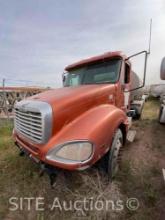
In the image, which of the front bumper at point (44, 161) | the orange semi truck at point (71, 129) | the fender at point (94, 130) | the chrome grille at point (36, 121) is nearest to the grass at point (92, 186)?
the orange semi truck at point (71, 129)

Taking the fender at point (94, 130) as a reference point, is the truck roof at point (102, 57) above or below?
above

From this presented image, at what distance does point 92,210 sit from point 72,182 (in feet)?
2.06

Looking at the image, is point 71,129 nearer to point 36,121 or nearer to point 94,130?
point 94,130

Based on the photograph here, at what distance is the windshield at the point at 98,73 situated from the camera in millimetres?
3777

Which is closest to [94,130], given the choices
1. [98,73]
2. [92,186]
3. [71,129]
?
[71,129]

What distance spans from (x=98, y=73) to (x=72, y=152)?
2.18 m

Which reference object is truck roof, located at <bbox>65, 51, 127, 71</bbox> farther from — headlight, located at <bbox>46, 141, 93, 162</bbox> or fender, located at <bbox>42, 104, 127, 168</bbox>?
headlight, located at <bbox>46, 141, 93, 162</bbox>

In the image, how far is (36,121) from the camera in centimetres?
254

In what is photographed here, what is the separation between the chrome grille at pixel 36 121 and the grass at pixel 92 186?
0.82m

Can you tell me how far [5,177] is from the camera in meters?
3.46

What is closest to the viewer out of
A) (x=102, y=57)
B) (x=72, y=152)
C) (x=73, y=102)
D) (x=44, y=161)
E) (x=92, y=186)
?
(x=72, y=152)

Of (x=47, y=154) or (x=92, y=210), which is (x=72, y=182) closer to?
(x=92, y=210)

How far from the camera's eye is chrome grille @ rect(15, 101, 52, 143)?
2.43 m

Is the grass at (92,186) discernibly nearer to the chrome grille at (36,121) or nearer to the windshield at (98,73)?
the chrome grille at (36,121)
